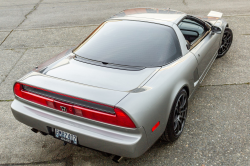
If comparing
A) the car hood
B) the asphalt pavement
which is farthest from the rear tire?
the car hood

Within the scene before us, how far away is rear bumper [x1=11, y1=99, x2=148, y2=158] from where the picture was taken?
7.50 ft

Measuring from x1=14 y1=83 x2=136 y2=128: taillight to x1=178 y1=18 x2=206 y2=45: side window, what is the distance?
76.6 inches

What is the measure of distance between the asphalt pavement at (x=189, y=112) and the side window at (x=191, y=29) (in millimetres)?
979

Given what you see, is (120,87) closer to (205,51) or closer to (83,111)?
(83,111)

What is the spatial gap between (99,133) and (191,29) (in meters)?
2.46

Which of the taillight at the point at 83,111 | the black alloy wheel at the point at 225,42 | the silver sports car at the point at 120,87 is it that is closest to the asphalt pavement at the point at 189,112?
the black alloy wheel at the point at 225,42

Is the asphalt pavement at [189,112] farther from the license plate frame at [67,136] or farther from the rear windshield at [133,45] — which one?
the rear windshield at [133,45]

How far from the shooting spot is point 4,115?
12.7 feet

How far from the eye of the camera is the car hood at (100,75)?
2.53m

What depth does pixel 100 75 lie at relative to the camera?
2.70 m

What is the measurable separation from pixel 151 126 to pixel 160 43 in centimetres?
117

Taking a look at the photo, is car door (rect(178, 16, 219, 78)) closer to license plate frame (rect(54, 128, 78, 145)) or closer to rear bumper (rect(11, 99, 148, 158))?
rear bumper (rect(11, 99, 148, 158))

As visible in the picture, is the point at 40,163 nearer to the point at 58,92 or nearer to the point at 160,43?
the point at 58,92

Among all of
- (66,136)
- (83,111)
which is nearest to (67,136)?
(66,136)
